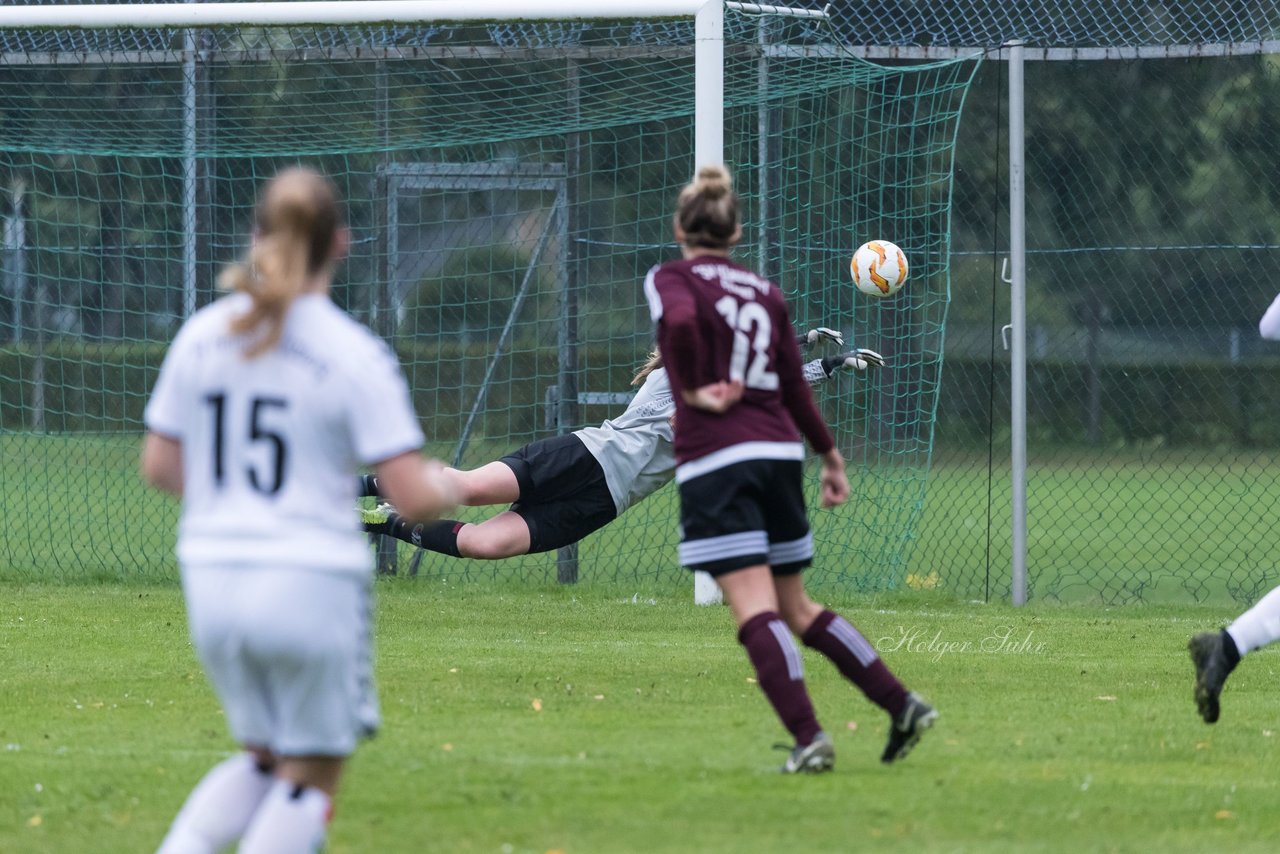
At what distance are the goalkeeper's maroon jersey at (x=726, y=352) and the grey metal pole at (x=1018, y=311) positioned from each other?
5.20 m

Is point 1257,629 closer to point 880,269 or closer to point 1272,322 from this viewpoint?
point 1272,322

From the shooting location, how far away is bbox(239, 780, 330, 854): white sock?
10.7 ft

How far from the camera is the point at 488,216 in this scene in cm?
1341

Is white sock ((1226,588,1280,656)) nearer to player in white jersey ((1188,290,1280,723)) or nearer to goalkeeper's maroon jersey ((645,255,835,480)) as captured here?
player in white jersey ((1188,290,1280,723))

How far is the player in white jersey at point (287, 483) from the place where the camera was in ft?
10.4

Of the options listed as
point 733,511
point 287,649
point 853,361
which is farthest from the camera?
point 853,361

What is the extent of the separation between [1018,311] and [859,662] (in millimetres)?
5342

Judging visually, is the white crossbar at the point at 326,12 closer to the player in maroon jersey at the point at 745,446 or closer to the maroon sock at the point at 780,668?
the player in maroon jersey at the point at 745,446

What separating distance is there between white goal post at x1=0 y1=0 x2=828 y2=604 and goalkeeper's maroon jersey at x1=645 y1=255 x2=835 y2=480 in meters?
4.51

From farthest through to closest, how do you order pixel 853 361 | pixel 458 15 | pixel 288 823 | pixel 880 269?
1. pixel 458 15
2. pixel 880 269
3. pixel 853 361
4. pixel 288 823

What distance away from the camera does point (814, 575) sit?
35.6 feet

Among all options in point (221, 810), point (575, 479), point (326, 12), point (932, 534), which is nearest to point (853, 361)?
point (575, 479)

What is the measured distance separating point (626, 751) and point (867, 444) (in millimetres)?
5705

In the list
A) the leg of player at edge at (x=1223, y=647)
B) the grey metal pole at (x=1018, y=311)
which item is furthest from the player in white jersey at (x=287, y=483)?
the grey metal pole at (x=1018, y=311)
